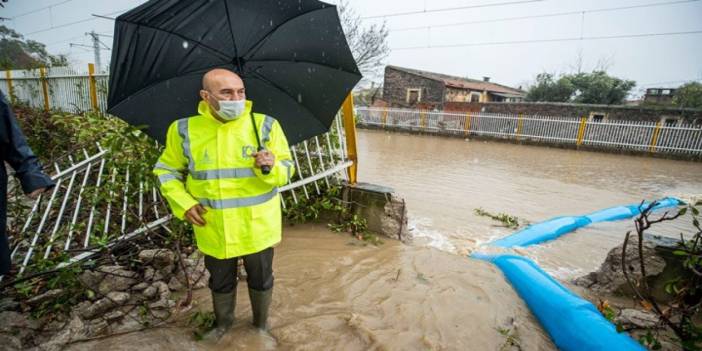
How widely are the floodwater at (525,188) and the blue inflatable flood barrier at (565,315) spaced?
974mm

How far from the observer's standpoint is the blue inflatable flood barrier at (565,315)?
2.00 metres

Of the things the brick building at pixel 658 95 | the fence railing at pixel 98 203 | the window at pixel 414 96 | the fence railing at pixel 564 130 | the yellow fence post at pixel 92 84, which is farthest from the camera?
the window at pixel 414 96

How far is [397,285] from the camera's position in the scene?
2842mm

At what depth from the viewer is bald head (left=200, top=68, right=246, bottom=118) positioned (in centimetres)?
167

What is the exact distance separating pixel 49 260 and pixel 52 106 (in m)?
8.85

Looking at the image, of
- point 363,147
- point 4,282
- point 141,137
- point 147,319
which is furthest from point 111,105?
point 363,147

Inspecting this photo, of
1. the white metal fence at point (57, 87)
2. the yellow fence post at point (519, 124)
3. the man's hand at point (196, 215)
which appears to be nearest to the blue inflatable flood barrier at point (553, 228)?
the man's hand at point (196, 215)

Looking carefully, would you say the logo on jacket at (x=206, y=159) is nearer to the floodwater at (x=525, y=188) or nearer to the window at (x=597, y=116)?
the floodwater at (x=525, y=188)

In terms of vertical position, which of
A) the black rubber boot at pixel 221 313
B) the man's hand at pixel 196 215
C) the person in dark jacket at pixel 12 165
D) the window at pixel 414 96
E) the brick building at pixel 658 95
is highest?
the brick building at pixel 658 95

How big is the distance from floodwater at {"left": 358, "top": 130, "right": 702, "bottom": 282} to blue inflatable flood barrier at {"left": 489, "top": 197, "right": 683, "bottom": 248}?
0.37 ft

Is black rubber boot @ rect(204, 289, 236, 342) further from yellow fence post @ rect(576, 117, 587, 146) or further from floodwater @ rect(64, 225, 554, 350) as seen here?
yellow fence post @ rect(576, 117, 587, 146)

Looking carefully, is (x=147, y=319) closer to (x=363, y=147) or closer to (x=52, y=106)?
(x=52, y=106)

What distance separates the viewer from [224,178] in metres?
1.72

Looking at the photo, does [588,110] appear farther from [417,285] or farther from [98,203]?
[98,203]
